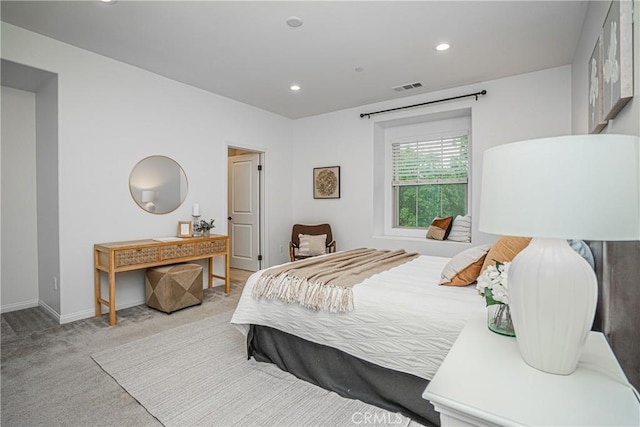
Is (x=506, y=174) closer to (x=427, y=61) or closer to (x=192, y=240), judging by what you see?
(x=427, y=61)

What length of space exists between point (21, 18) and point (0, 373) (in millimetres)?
2736

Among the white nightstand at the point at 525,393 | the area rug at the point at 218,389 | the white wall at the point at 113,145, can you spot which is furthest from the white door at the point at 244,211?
the white nightstand at the point at 525,393

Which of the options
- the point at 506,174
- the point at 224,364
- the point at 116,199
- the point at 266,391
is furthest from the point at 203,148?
the point at 506,174

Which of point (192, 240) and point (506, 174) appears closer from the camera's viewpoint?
point (506, 174)

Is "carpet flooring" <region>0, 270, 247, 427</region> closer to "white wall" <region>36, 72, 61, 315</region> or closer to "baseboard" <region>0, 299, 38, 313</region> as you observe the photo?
"baseboard" <region>0, 299, 38, 313</region>

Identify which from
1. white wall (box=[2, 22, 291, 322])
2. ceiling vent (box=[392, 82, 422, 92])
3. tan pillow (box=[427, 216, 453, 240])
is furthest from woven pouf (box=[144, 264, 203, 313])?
ceiling vent (box=[392, 82, 422, 92])

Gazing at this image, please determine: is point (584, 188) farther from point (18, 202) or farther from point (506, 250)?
point (18, 202)

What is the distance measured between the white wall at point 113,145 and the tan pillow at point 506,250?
3.48 meters

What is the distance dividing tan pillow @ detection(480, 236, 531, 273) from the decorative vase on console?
68 centimetres

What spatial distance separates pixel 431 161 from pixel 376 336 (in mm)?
3497

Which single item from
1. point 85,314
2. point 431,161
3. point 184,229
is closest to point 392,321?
point 184,229

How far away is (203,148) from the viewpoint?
425 centimetres

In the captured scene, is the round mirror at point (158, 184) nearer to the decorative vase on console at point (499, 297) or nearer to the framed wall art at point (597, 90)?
the decorative vase on console at point (499, 297)

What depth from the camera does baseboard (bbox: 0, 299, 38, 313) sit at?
3.41 metres
